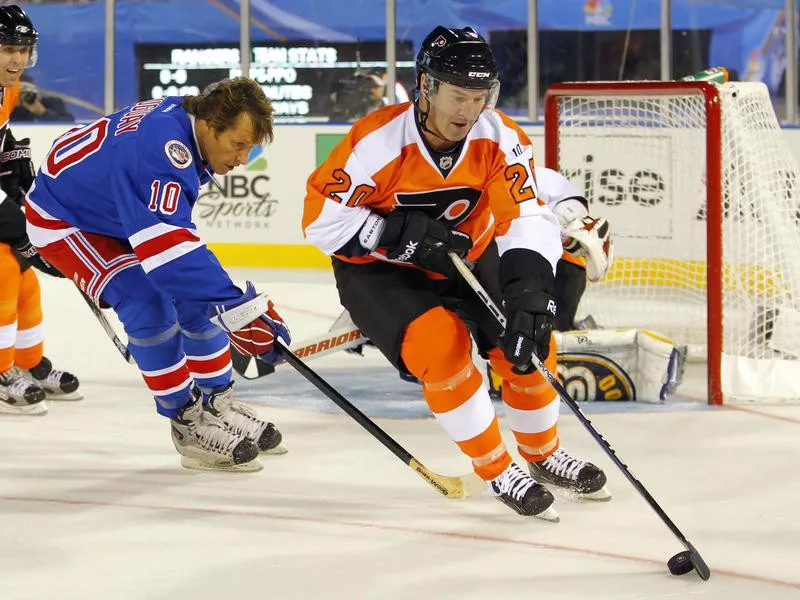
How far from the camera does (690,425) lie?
11.3 feet

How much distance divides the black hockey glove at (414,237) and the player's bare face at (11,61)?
1.31 m

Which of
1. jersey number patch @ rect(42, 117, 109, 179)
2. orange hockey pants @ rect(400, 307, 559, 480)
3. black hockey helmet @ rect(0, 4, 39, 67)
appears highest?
black hockey helmet @ rect(0, 4, 39, 67)

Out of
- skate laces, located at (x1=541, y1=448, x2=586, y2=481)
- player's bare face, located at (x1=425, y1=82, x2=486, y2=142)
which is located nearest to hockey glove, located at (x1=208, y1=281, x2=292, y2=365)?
player's bare face, located at (x1=425, y1=82, x2=486, y2=142)

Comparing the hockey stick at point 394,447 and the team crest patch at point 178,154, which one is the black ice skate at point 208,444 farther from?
the team crest patch at point 178,154

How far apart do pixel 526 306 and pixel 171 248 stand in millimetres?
706

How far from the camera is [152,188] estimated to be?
2707 mm

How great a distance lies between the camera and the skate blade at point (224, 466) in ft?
10.00

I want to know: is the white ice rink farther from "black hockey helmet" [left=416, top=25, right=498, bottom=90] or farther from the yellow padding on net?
the yellow padding on net

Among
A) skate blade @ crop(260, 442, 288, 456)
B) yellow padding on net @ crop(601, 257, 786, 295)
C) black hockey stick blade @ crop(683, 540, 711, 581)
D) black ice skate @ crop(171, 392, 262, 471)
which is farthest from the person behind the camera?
yellow padding on net @ crop(601, 257, 786, 295)

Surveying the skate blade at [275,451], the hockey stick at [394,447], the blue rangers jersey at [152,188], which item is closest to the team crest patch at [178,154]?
the blue rangers jersey at [152,188]

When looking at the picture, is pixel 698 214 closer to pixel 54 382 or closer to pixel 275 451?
pixel 275 451

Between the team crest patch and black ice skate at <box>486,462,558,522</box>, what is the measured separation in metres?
0.88

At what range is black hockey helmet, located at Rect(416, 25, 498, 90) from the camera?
2541mm

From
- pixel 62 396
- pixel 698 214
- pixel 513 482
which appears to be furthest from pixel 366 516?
pixel 698 214
